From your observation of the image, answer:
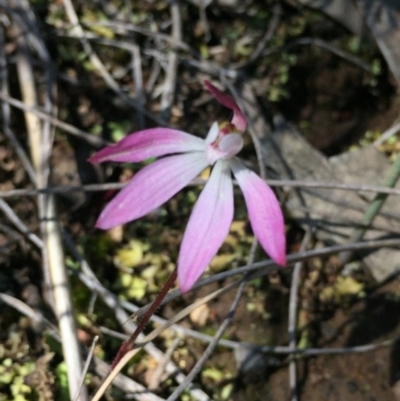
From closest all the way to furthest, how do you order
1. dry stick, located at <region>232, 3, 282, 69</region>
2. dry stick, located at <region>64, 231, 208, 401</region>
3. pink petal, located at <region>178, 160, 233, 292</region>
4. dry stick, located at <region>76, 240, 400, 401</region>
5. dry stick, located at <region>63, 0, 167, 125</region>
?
pink petal, located at <region>178, 160, 233, 292</region>
dry stick, located at <region>76, 240, 400, 401</region>
dry stick, located at <region>64, 231, 208, 401</region>
dry stick, located at <region>63, 0, 167, 125</region>
dry stick, located at <region>232, 3, 282, 69</region>

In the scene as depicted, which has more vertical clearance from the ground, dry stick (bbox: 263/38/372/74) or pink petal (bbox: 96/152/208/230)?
→ dry stick (bbox: 263/38/372/74)

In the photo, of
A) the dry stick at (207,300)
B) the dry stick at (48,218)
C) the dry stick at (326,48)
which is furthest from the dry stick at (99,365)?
the dry stick at (326,48)

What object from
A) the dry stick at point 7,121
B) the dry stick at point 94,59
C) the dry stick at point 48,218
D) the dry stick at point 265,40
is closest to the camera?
the dry stick at point 48,218

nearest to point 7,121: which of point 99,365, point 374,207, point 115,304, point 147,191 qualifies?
point 115,304

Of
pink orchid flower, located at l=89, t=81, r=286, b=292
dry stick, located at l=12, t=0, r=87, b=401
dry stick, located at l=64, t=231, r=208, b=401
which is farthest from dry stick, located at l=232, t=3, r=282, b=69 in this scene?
pink orchid flower, located at l=89, t=81, r=286, b=292

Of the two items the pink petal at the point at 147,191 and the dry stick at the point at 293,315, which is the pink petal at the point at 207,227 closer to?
the pink petal at the point at 147,191

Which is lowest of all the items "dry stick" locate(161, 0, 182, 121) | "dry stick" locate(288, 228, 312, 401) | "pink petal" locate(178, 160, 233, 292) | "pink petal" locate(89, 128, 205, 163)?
"dry stick" locate(288, 228, 312, 401)

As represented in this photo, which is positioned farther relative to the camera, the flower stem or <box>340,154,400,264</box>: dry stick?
<box>340,154,400,264</box>: dry stick

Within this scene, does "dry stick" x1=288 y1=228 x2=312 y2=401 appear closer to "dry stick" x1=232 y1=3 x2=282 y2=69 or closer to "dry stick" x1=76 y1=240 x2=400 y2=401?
"dry stick" x1=76 y1=240 x2=400 y2=401
